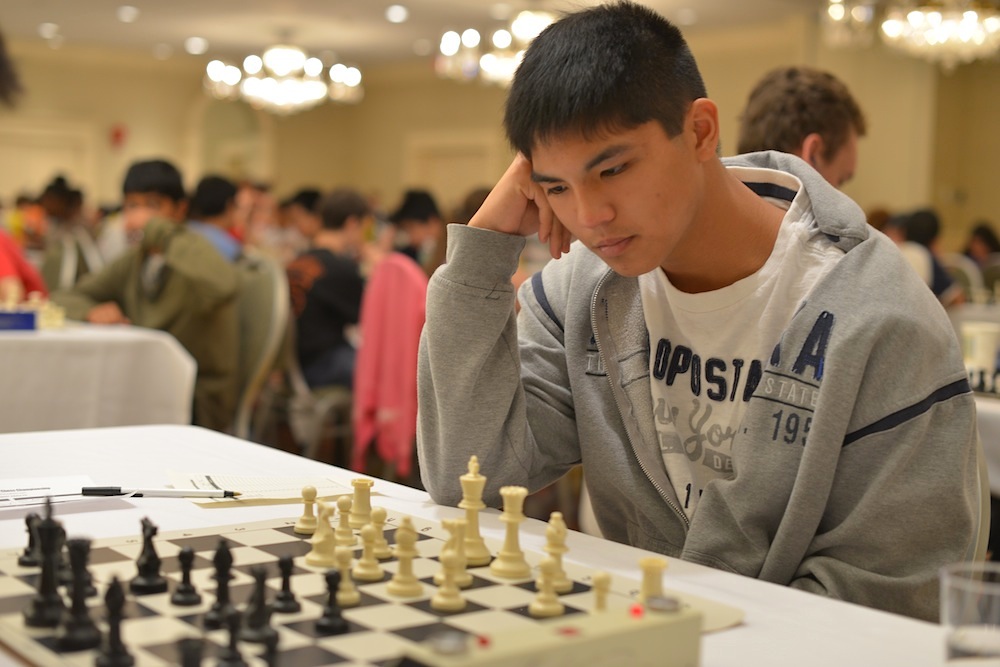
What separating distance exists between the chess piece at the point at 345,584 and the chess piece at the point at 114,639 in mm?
172

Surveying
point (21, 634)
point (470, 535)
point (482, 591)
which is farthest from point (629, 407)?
point (21, 634)

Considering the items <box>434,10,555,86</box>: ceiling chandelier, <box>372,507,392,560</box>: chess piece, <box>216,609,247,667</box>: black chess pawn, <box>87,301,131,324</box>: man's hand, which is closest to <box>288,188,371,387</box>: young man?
<box>87,301,131,324</box>: man's hand

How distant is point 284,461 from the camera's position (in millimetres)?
1596

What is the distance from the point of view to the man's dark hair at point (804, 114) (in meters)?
2.39

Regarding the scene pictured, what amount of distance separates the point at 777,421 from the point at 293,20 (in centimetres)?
1079

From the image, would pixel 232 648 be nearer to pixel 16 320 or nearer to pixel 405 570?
pixel 405 570

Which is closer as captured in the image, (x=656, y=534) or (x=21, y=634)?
(x=21, y=634)

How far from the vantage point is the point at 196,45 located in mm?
13258

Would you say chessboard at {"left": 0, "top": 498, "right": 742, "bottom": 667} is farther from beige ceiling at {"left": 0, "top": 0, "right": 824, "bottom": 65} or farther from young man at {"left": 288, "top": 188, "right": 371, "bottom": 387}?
beige ceiling at {"left": 0, "top": 0, "right": 824, "bottom": 65}

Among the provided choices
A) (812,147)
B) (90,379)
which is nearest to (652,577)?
(812,147)

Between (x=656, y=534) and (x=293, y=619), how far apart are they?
72cm

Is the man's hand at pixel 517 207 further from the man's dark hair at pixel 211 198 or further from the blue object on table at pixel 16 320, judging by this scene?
the man's dark hair at pixel 211 198

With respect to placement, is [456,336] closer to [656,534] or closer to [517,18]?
[656,534]

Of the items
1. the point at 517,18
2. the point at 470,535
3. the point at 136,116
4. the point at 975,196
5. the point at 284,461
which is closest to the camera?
the point at 470,535
